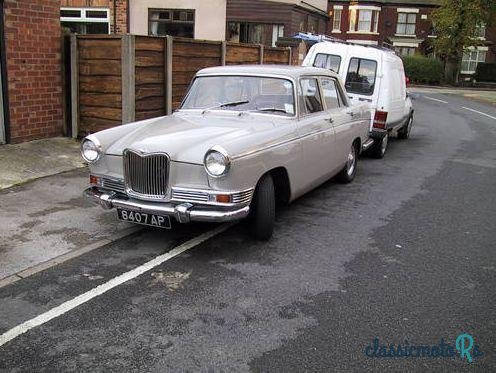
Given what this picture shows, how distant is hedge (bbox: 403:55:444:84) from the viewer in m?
43.9

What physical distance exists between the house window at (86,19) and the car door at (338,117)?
48.0 ft

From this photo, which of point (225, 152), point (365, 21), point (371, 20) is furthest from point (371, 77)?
point (371, 20)

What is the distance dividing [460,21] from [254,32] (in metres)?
24.2

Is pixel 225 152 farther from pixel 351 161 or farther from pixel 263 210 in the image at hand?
pixel 351 161

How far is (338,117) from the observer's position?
709 cm

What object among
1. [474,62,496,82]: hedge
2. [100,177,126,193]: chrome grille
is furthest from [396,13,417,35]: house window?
[100,177,126,193]: chrome grille

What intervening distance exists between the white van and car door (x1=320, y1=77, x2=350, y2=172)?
8.09 feet

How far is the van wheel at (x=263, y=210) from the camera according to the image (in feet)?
16.8

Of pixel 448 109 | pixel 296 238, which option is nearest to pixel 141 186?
pixel 296 238

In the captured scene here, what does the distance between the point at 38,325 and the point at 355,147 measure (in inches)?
223

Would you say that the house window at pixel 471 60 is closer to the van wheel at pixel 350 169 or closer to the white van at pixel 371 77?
the white van at pixel 371 77

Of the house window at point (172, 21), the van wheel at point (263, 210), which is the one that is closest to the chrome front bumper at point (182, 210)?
the van wheel at point (263, 210)

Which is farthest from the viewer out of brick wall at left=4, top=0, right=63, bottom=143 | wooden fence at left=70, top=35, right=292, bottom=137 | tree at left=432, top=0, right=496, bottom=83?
tree at left=432, top=0, right=496, bottom=83

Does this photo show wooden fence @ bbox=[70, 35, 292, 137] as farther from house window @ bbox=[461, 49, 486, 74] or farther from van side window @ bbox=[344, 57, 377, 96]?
house window @ bbox=[461, 49, 486, 74]
